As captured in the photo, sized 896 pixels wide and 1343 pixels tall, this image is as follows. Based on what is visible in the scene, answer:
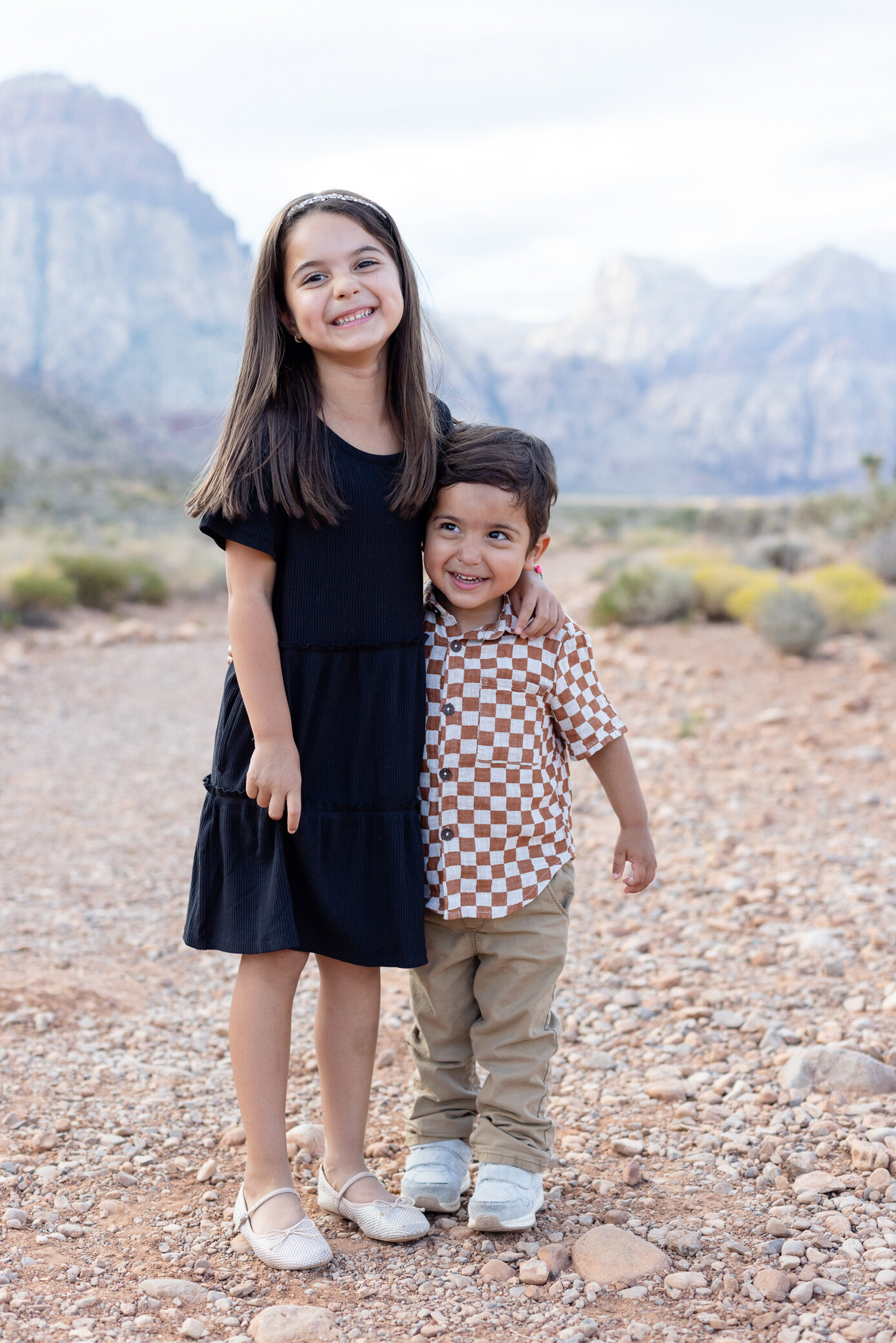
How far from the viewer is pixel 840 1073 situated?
2773mm

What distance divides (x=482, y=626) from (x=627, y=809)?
47 centimetres

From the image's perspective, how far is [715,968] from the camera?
358cm

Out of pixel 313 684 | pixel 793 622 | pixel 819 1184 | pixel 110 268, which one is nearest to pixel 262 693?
pixel 313 684

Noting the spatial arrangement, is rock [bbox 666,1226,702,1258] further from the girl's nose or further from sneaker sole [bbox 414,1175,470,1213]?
the girl's nose

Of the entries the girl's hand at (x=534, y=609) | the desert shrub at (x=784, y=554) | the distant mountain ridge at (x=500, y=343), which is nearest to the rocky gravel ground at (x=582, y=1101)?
the girl's hand at (x=534, y=609)

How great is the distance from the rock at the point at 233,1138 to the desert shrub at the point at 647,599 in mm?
8573

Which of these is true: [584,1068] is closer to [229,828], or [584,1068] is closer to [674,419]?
[229,828]

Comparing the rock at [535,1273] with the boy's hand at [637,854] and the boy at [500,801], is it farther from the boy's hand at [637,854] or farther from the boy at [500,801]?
the boy's hand at [637,854]

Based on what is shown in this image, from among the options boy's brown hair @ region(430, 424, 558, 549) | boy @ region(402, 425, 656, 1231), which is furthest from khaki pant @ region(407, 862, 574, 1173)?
boy's brown hair @ region(430, 424, 558, 549)

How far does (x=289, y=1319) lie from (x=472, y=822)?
881 millimetres

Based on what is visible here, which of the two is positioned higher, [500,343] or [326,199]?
[500,343]

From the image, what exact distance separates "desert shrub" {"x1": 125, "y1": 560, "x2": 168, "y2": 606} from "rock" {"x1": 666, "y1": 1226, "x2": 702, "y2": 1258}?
12.5 meters

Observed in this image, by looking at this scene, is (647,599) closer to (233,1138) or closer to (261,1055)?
(233,1138)

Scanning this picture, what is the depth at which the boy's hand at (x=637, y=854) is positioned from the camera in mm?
2307
